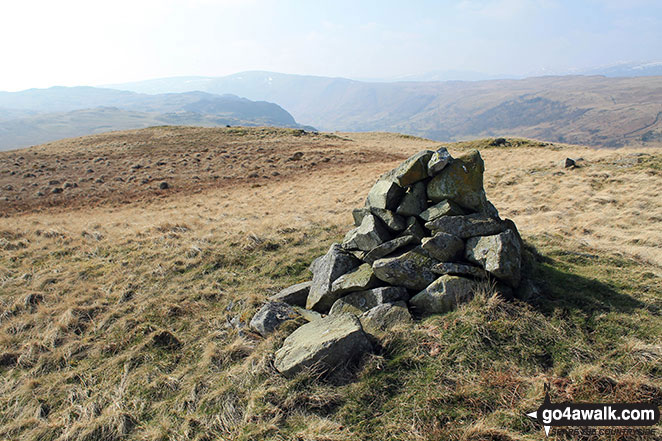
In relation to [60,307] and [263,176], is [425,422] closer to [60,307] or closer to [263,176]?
[60,307]

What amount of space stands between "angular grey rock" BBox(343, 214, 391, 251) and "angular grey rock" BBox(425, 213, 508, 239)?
1382 mm

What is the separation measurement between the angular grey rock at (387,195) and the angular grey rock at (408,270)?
1.89 metres

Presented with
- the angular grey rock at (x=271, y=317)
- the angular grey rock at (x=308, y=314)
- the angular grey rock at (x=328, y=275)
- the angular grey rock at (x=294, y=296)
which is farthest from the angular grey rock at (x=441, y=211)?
the angular grey rock at (x=271, y=317)

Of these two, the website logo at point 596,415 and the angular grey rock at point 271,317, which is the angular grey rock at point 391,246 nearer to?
the angular grey rock at point 271,317

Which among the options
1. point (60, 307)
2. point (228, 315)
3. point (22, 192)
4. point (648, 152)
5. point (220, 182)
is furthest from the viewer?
point (220, 182)

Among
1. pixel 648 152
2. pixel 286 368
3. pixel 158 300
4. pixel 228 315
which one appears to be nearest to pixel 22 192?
pixel 158 300

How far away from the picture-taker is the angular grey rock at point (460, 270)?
7.79m

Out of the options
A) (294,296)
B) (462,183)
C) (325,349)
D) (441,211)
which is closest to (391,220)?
(441,211)

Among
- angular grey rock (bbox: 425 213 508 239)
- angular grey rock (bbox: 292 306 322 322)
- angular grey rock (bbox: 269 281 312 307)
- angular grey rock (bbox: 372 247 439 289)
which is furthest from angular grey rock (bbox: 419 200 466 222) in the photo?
angular grey rock (bbox: 269 281 312 307)

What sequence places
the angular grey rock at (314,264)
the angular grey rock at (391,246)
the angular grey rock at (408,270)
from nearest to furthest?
the angular grey rock at (408,270) → the angular grey rock at (391,246) → the angular grey rock at (314,264)

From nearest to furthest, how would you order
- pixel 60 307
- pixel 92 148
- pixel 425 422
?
pixel 425 422, pixel 60 307, pixel 92 148

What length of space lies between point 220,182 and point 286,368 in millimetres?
32338

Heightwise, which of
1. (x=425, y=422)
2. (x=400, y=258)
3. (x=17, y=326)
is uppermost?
(x=400, y=258)

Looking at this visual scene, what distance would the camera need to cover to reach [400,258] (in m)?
8.34
